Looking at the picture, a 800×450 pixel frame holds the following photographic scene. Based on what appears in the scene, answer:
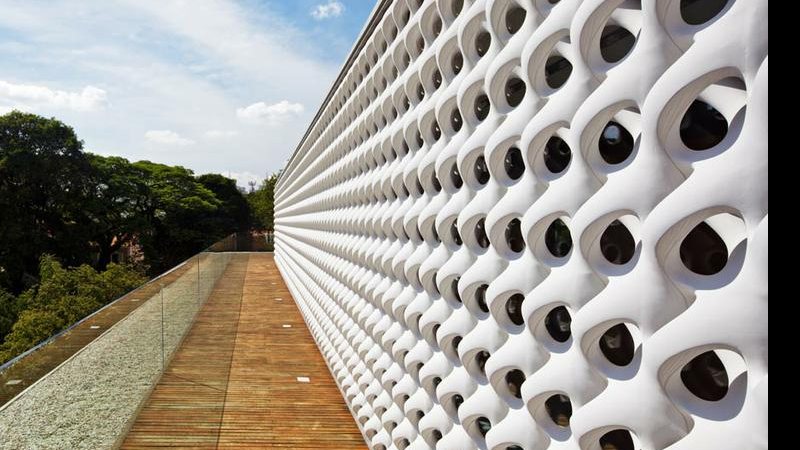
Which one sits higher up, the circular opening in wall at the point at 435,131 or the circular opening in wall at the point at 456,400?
the circular opening in wall at the point at 435,131

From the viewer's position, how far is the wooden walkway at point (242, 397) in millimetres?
3143

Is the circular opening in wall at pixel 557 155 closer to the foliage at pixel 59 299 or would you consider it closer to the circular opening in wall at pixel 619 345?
the circular opening in wall at pixel 619 345

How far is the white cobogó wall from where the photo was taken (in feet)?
2.61

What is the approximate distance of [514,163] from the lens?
1.63m

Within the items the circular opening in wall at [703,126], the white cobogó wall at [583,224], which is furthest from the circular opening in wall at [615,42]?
the circular opening in wall at [703,126]

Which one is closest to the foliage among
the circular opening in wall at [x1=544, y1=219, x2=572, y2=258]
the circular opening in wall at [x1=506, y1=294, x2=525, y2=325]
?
the circular opening in wall at [x1=506, y1=294, x2=525, y2=325]

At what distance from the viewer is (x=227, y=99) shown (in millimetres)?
10898

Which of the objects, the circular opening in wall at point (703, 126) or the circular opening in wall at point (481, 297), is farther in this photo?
the circular opening in wall at point (481, 297)

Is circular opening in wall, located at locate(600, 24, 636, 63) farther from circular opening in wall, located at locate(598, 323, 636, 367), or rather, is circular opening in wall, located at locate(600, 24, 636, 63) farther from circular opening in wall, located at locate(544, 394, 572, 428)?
circular opening in wall, located at locate(544, 394, 572, 428)

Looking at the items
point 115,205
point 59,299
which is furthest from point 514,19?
point 115,205

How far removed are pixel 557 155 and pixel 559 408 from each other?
2.50 feet

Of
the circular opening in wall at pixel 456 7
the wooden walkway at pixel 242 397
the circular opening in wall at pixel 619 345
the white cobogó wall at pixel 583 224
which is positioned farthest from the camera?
the wooden walkway at pixel 242 397

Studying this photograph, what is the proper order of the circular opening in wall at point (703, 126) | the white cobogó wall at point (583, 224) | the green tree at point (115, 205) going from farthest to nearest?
the green tree at point (115, 205), the circular opening in wall at point (703, 126), the white cobogó wall at point (583, 224)

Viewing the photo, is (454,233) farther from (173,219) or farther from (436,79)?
(173,219)
